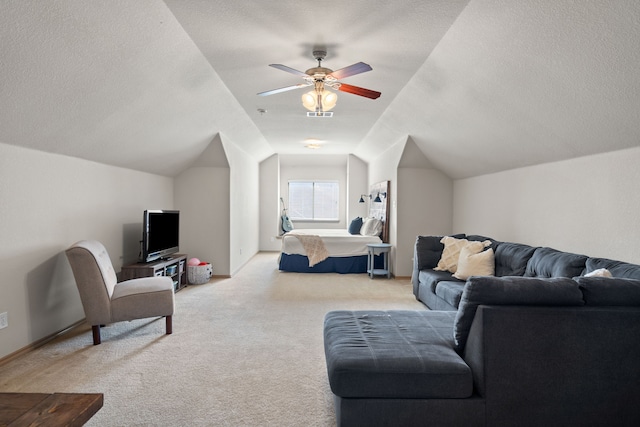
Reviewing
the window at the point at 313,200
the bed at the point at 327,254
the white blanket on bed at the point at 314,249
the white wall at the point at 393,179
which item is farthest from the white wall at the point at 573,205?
the window at the point at 313,200

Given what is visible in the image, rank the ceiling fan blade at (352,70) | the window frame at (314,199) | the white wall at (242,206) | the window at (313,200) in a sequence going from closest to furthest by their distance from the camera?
the ceiling fan blade at (352,70)
the white wall at (242,206)
the window frame at (314,199)
the window at (313,200)

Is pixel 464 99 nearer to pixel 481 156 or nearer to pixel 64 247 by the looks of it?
pixel 481 156

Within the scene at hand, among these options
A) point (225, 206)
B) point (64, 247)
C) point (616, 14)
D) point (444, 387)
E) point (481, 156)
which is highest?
point (616, 14)

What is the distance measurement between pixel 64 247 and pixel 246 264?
431cm

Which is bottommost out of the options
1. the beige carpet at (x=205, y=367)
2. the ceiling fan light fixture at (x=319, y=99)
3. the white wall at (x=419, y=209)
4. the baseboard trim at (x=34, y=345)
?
the beige carpet at (x=205, y=367)

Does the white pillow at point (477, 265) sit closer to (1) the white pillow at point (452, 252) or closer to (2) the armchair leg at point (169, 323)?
(1) the white pillow at point (452, 252)

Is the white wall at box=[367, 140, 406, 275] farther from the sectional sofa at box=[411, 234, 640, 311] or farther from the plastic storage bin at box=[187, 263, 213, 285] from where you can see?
the plastic storage bin at box=[187, 263, 213, 285]

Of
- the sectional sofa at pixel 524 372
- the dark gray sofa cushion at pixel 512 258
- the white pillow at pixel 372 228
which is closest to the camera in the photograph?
the sectional sofa at pixel 524 372

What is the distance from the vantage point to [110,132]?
148 inches

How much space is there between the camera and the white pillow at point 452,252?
4.55 metres

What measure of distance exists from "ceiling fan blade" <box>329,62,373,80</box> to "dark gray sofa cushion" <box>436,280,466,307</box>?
215 centimetres

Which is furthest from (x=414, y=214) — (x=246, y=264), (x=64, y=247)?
(x=64, y=247)

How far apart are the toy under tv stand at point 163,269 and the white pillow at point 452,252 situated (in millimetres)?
3438

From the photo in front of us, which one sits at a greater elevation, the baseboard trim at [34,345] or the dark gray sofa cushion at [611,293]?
the dark gray sofa cushion at [611,293]
